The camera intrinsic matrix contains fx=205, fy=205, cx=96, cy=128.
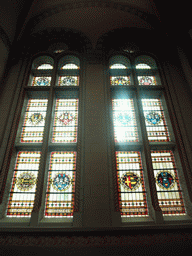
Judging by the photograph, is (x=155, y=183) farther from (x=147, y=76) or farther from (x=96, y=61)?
(x=96, y=61)

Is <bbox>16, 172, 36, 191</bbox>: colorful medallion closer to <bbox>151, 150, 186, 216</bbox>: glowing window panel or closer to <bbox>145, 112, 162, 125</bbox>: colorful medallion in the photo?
<bbox>151, 150, 186, 216</bbox>: glowing window panel

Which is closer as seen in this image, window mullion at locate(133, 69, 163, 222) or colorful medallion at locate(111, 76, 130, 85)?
window mullion at locate(133, 69, 163, 222)

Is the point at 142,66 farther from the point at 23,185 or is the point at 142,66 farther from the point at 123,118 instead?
the point at 23,185

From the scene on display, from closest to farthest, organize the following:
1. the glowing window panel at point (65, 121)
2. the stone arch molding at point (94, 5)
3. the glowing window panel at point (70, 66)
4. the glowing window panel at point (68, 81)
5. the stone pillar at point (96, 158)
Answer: the stone pillar at point (96, 158) → the glowing window panel at point (65, 121) → the glowing window panel at point (68, 81) → the glowing window panel at point (70, 66) → the stone arch molding at point (94, 5)

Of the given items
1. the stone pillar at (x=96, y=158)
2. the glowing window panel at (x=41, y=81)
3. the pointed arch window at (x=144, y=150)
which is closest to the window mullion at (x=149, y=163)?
the pointed arch window at (x=144, y=150)

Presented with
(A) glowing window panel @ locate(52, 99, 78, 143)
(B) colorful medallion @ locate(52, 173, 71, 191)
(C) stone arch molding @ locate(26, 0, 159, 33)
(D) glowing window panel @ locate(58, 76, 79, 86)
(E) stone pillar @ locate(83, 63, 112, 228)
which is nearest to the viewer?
(E) stone pillar @ locate(83, 63, 112, 228)

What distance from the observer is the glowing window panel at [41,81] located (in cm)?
611

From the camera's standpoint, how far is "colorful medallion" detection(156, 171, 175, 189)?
4363mm

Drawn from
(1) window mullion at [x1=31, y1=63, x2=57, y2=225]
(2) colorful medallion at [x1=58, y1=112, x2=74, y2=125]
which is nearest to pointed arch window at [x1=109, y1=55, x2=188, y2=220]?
(2) colorful medallion at [x1=58, y1=112, x2=74, y2=125]

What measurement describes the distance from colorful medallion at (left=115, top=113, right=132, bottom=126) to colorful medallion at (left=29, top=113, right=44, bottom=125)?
197cm

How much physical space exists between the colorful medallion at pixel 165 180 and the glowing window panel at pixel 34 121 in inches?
112

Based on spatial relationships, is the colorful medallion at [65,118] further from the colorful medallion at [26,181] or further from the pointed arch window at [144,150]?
the colorful medallion at [26,181]

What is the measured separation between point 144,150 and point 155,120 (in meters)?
1.09

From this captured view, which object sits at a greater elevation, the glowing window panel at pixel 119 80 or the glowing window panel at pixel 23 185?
the glowing window panel at pixel 119 80
